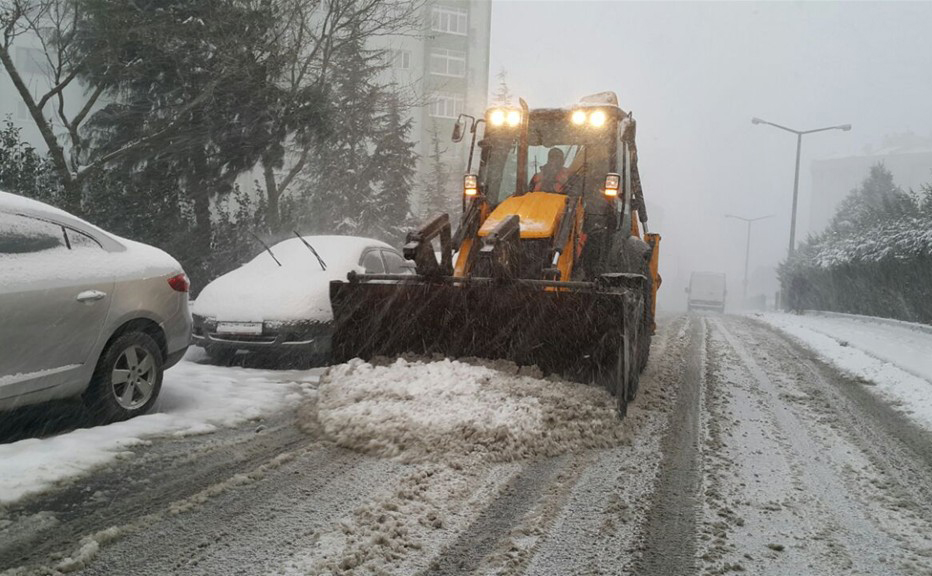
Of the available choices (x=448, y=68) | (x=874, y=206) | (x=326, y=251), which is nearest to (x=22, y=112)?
(x=448, y=68)

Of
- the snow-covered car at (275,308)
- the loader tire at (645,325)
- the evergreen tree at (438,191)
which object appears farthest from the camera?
the evergreen tree at (438,191)

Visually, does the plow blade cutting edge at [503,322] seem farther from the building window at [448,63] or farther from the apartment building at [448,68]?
the building window at [448,63]

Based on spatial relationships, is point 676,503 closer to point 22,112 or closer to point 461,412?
point 461,412

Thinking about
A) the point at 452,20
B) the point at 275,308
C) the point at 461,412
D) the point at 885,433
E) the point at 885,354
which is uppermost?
the point at 452,20

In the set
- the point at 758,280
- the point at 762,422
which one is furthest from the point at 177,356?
the point at 758,280

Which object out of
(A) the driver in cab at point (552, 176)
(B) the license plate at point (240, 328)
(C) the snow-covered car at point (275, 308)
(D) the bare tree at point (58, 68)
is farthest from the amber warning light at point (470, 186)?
(D) the bare tree at point (58, 68)

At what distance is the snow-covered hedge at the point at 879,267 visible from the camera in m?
16.8

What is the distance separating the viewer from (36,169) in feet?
40.1

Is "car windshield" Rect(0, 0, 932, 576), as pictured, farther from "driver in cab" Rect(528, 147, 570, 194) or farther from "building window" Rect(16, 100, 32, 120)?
"building window" Rect(16, 100, 32, 120)

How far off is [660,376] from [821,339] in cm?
777

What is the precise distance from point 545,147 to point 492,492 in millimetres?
4542

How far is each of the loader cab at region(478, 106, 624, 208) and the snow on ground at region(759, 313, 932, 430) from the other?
3769mm

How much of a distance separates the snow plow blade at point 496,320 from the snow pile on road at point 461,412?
0.78ft

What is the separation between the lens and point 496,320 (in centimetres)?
571
